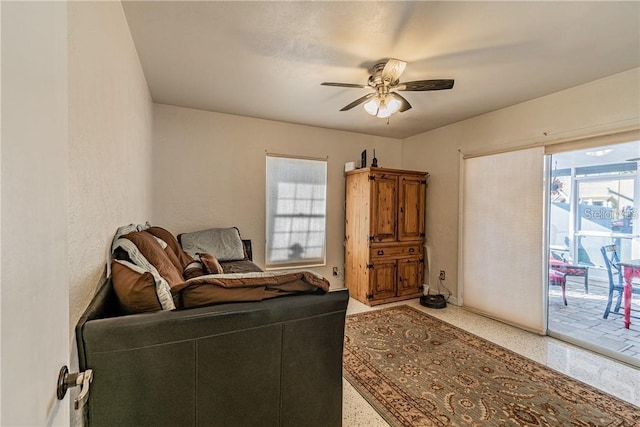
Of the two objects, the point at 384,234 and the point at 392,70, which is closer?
the point at 392,70

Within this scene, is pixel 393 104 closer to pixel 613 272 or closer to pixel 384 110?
pixel 384 110

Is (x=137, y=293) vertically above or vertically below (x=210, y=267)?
above

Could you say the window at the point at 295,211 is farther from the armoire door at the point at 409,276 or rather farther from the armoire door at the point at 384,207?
the armoire door at the point at 409,276

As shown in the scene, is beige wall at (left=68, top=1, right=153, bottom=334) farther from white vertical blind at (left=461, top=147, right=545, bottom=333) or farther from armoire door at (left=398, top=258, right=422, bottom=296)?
white vertical blind at (left=461, top=147, right=545, bottom=333)

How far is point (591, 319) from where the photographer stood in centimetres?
286

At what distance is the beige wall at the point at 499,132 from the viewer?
8.19 feet

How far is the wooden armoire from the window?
1.48 feet

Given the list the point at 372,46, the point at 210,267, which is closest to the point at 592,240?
the point at 372,46

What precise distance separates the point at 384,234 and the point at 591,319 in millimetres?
2315

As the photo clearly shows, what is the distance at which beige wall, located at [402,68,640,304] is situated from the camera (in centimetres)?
250

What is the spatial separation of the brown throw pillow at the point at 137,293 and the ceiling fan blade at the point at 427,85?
2216mm

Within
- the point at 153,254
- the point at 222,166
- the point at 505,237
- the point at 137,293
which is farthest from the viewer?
the point at 222,166

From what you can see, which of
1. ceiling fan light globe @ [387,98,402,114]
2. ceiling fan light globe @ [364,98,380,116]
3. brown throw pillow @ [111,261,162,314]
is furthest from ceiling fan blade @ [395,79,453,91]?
brown throw pillow @ [111,261,162,314]

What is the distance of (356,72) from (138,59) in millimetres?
1872
